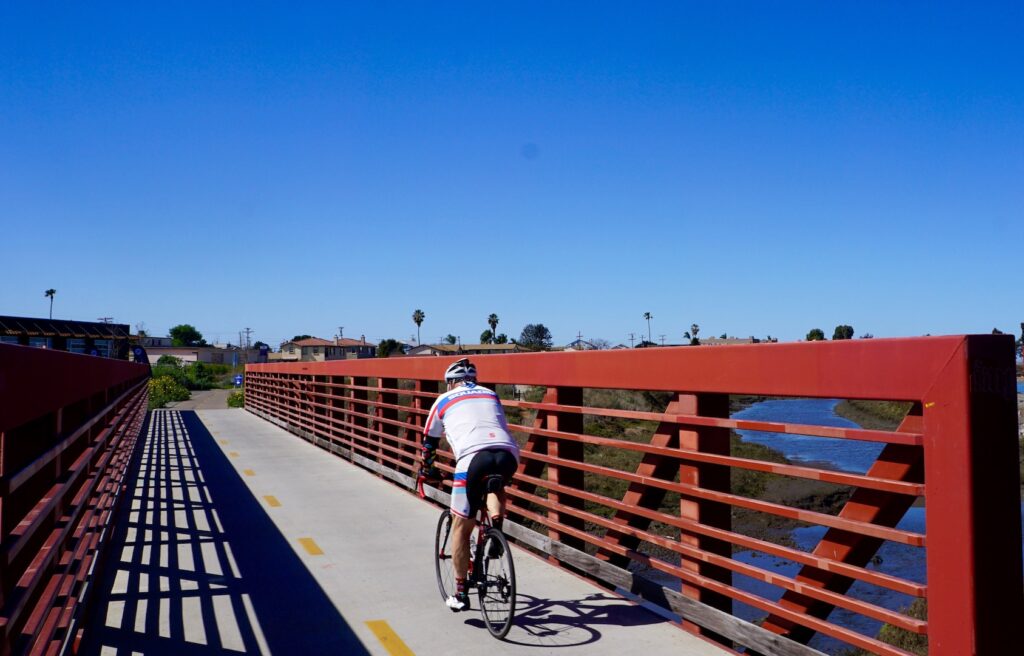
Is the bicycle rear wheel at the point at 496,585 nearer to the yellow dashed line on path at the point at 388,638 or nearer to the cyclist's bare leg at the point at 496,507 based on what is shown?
the cyclist's bare leg at the point at 496,507

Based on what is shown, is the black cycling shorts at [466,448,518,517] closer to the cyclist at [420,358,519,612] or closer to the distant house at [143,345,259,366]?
the cyclist at [420,358,519,612]

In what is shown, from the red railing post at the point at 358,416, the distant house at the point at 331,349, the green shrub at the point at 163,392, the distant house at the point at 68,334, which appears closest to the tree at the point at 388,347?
the distant house at the point at 331,349

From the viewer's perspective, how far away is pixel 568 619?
6.25m

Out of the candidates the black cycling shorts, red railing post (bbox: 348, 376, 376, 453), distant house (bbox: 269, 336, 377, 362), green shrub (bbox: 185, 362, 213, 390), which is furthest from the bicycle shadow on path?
distant house (bbox: 269, 336, 377, 362)

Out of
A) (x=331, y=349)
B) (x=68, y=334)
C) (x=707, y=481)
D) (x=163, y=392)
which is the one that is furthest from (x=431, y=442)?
(x=331, y=349)

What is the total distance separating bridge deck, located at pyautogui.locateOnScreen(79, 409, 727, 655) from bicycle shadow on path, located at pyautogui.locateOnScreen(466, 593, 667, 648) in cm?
1

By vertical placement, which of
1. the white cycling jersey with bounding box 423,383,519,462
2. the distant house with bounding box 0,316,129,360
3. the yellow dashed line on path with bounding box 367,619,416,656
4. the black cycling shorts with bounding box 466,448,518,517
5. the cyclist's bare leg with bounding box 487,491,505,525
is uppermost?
the distant house with bounding box 0,316,129,360

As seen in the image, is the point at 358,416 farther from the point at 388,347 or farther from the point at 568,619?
the point at 388,347

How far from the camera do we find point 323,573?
305 inches

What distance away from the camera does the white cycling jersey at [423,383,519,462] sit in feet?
19.5

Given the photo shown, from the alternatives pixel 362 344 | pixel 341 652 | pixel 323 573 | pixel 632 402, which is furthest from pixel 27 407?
pixel 362 344

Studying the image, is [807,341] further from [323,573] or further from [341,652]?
[323,573]

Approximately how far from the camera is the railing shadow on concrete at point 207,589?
5.79 metres

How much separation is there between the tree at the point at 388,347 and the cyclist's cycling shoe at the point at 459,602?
117886 mm
